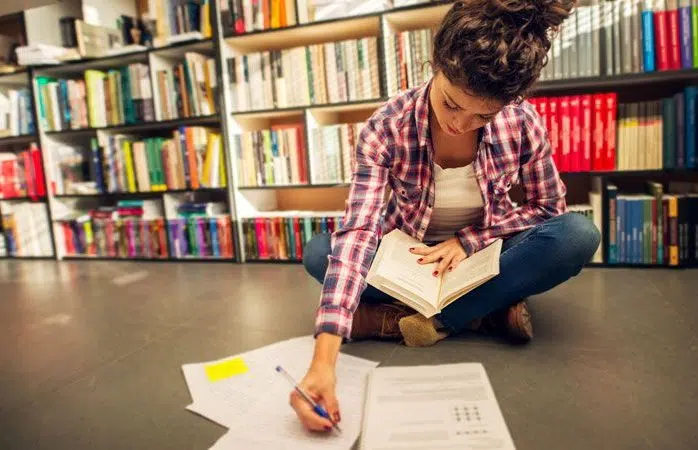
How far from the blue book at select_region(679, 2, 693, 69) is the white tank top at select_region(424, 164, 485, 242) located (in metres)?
1.10

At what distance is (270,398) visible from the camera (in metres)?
0.90

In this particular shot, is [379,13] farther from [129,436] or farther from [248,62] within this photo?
[129,436]

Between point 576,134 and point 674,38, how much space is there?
0.44 metres

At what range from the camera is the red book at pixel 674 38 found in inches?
66.1

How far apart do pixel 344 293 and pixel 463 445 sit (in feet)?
0.97

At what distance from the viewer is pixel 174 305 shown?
1.70 metres

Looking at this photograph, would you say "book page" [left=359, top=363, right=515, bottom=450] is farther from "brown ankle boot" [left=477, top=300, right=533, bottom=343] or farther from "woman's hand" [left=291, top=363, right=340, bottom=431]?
"brown ankle boot" [left=477, top=300, right=533, bottom=343]

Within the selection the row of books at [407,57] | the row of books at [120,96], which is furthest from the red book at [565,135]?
the row of books at [120,96]

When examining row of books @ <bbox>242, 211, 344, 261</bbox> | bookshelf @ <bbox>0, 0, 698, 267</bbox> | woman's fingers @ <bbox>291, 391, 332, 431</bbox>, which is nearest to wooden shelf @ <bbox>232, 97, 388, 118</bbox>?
bookshelf @ <bbox>0, 0, 698, 267</bbox>

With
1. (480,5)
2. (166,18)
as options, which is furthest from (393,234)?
(166,18)

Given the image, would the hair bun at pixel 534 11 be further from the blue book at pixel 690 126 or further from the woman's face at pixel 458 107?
the blue book at pixel 690 126

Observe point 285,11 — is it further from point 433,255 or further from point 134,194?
point 433,255

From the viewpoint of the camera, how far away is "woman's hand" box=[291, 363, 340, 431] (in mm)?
701

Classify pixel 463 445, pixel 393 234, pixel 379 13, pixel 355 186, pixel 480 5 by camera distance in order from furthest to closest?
pixel 379 13, pixel 393 234, pixel 355 186, pixel 480 5, pixel 463 445
